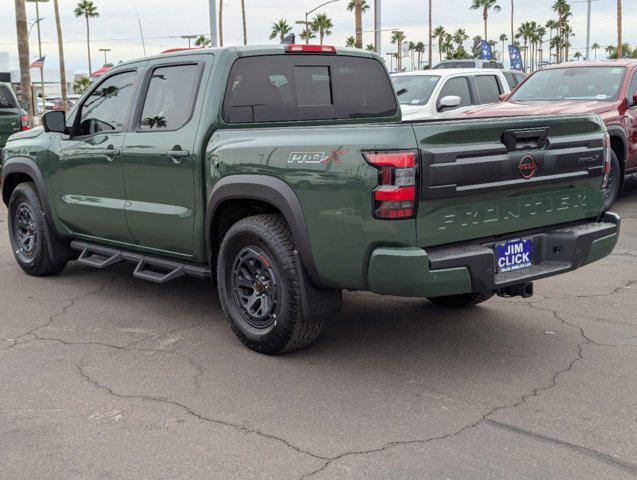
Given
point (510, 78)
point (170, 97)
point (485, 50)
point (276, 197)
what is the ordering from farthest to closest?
point (485, 50) → point (510, 78) → point (170, 97) → point (276, 197)

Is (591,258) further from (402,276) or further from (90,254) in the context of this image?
(90,254)

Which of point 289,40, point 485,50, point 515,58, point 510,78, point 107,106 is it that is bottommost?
point 107,106

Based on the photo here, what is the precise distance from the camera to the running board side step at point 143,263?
5.41 m

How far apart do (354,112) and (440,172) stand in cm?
202

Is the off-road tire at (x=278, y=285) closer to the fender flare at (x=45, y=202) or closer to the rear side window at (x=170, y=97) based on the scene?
the rear side window at (x=170, y=97)

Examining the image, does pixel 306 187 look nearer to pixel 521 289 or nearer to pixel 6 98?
pixel 521 289

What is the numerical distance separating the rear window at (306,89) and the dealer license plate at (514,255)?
1851 mm

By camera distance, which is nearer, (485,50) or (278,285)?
(278,285)

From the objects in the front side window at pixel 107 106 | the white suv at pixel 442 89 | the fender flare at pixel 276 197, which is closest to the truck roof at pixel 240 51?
the front side window at pixel 107 106

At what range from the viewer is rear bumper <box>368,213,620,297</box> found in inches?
159

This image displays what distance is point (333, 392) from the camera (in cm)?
425

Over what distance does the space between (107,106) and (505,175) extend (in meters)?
3.33

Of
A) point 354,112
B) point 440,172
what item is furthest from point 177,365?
point 354,112

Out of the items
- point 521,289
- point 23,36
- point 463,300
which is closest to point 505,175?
point 521,289
